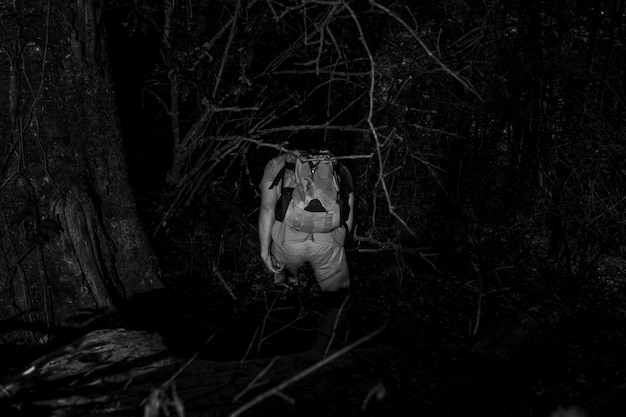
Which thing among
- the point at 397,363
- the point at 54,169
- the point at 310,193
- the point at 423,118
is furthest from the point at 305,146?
the point at 397,363

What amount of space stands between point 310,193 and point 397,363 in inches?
63.3

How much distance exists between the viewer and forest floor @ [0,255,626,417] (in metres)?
2.49

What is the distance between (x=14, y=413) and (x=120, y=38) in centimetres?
546

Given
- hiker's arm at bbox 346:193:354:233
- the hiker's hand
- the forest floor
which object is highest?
hiker's arm at bbox 346:193:354:233

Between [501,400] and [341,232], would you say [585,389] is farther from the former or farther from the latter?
[341,232]

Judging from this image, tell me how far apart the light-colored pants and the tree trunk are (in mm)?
1352

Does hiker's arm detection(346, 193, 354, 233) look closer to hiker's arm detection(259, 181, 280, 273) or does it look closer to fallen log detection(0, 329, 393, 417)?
hiker's arm detection(259, 181, 280, 273)

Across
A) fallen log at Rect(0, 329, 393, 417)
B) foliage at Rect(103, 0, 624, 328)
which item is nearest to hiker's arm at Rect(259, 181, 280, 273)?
foliage at Rect(103, 0, 624, 328)

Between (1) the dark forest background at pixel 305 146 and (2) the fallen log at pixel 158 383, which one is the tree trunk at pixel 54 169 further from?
(2) the fallen log at pixel 158 383

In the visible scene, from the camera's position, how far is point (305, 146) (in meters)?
7.72

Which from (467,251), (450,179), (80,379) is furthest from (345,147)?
(80,379)

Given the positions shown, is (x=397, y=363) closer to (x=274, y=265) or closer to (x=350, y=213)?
(x=350, y=213)

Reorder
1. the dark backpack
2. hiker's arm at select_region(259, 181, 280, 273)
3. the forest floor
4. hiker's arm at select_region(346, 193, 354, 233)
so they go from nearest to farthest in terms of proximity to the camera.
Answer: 1. the forest floor
2. the dark backpack
3. hiker's arm at select_region(259, 181, 280, 273)
4. hiker's arm at select_region(346, 193, 354, 233)

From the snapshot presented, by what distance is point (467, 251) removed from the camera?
7.52 m
